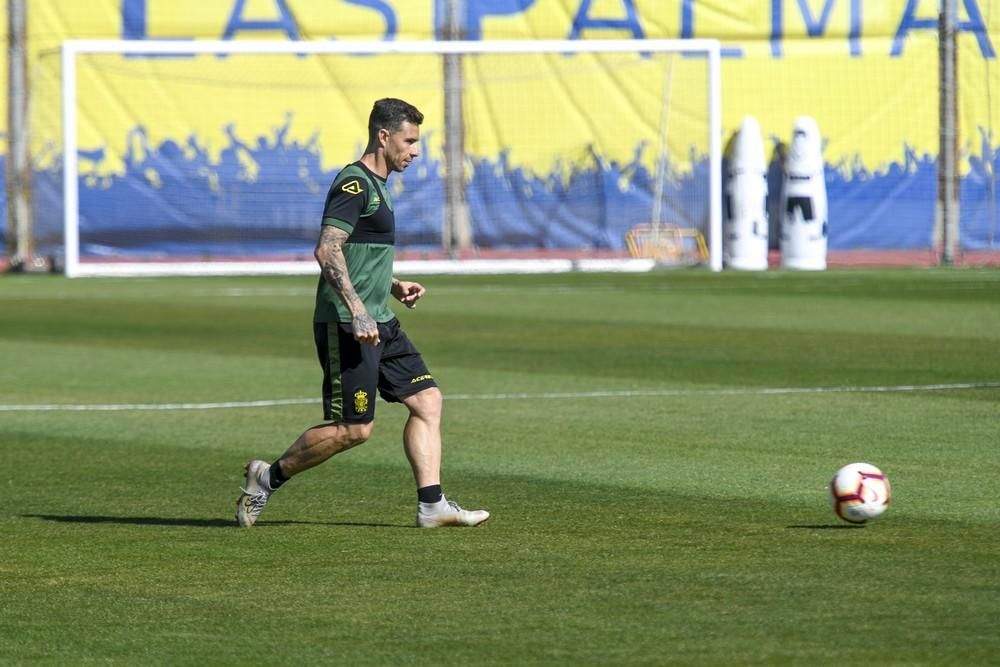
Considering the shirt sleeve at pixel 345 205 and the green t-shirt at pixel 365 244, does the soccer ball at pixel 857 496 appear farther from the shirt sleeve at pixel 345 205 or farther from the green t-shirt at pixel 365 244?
the shirt sleeve at pixel 345 205

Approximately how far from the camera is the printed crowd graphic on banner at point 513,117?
34750 mm

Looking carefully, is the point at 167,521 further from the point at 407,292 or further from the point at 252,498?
the point at 407,292

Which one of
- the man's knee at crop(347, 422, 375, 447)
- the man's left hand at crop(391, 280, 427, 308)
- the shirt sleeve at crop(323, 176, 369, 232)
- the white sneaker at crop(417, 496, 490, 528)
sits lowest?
the white sneaker at crop(417, 496, 490, 528)

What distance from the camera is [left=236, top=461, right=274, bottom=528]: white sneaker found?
28.7 feet

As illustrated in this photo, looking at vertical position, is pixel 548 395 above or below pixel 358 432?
below

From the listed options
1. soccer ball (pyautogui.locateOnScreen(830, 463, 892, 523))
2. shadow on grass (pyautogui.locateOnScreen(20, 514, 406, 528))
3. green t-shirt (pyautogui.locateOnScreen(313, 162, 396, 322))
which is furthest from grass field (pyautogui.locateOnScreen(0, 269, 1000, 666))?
green t-shirt (pyautogui.locateOnScreen(313, 162, 396, 322))

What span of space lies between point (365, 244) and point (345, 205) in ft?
0.75

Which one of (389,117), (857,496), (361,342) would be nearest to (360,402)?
(361,342)

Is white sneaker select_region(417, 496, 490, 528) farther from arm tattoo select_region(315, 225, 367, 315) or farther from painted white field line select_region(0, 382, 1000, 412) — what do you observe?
painted white field line select_region(0, 382, 1000, 412)

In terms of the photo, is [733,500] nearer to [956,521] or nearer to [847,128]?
[956,521]

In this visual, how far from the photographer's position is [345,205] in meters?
8.46

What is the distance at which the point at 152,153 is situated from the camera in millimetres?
35219

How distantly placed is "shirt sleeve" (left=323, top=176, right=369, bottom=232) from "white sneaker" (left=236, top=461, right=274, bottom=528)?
1.19m

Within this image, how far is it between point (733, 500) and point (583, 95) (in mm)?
26982
